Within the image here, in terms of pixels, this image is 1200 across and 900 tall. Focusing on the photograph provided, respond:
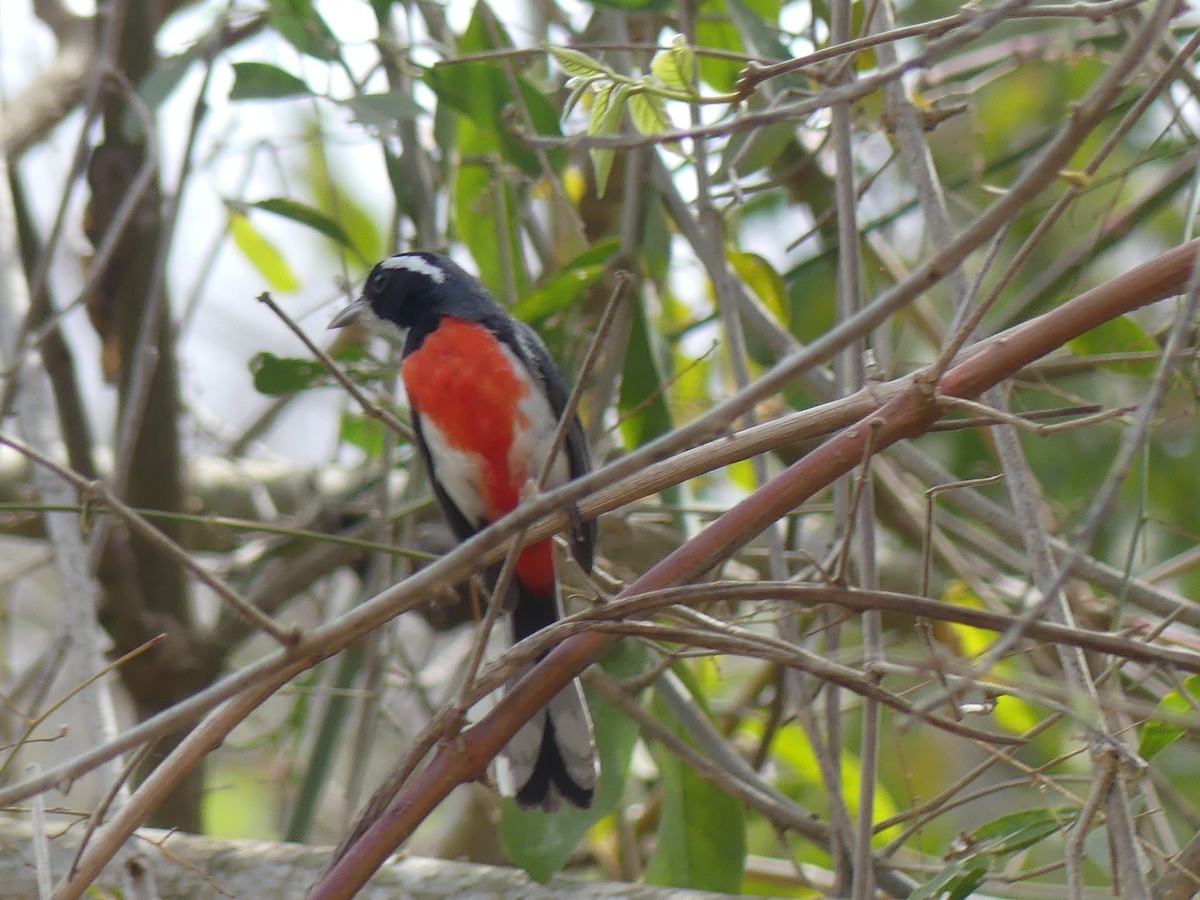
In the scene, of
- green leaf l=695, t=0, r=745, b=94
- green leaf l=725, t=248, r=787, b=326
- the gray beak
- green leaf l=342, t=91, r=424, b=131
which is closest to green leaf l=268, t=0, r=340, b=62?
green leaf l=342, t=91, r=424, b=131

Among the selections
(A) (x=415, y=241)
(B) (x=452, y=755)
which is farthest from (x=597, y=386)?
(B) (x=452, y=755)

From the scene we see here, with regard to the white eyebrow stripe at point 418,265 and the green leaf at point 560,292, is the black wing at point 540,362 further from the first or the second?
the white eyebrow stripe at point 418,265

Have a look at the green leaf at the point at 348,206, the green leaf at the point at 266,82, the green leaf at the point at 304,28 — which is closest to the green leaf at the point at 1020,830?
the green leaf at the point at 266,82

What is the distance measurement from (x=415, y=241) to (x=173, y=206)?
25.0 inches

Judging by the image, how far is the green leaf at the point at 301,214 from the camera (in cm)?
299

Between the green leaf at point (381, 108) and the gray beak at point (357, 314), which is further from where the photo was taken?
the gray beak at point (357, 314)

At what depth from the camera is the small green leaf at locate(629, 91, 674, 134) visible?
1.91 metres

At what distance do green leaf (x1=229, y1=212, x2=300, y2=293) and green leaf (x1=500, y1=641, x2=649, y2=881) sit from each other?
1.87 m

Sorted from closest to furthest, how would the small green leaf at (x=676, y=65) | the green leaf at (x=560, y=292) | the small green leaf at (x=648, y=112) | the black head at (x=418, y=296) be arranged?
1. the small green leaf at (x=676, y=65)
2. the small green leaf at (x=648, y=112)
3. the green leaf at (x=560, y=292)
4. the black head at (x=418, y=296)

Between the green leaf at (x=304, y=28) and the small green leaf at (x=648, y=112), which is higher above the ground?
the green leaf at (x=304, y=28)

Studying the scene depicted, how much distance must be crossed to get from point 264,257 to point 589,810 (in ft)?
7.45

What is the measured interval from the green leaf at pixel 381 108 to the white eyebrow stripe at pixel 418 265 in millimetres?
409

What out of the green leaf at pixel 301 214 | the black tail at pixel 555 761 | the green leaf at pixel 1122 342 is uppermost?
the green leaf at pixel 301 214

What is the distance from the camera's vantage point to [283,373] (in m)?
2.86
